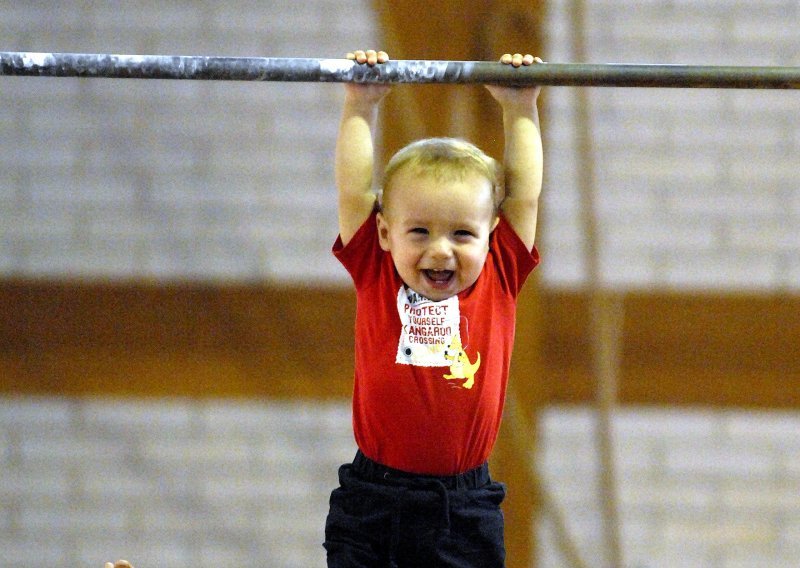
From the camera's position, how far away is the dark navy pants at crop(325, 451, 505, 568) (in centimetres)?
166

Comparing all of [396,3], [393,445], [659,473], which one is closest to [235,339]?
[396,3]

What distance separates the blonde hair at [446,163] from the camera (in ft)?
5.41

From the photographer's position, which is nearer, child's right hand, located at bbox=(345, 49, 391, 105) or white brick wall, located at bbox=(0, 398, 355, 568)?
child's right hand, located at bbox=(345, 49, 391, 105)

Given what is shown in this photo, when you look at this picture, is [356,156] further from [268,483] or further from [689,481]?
[689,481]

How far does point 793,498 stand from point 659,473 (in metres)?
0.40

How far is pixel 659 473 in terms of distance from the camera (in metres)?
3.22

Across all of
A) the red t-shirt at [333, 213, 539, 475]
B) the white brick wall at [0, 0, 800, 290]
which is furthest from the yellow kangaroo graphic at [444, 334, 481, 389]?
the white brick wall at [0, 0, 800, 290]

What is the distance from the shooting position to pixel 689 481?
127 inches

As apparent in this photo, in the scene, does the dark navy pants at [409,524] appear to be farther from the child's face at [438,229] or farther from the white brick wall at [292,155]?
the white brick wall at [292,155]

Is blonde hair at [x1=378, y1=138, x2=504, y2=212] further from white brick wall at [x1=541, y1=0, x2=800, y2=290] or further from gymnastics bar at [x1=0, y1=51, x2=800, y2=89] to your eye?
white brick wall at [x1=541, y1=0, x2=800, y2=290]

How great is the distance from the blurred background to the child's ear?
1429mm

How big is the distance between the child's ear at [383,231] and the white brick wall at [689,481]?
1632 mm

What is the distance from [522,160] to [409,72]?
0.23 meters

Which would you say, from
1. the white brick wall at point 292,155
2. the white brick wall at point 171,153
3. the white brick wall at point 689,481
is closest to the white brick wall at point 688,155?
the white brick wall at point 292,155
